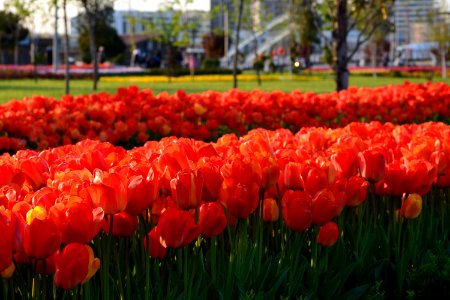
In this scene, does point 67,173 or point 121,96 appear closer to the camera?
point 67,173

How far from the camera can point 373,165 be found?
2.85m

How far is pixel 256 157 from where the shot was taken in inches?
105

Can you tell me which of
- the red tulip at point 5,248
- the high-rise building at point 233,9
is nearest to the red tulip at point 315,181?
the red tulip at point 5,248

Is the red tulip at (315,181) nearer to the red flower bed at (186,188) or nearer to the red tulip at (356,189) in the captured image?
the red flower bed at (186,188)

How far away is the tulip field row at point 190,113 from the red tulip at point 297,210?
4.12 metres

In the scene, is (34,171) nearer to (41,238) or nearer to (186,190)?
(186,190)

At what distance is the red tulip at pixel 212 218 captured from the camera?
231 centimetres

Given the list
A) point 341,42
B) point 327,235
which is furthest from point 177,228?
point 341,42

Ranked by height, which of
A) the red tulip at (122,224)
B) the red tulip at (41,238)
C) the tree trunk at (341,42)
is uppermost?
the tree trunk at (341,42)

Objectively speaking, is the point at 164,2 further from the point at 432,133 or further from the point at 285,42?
the point at 432,133

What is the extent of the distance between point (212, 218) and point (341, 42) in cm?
1095

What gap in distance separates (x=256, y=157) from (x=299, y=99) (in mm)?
6034

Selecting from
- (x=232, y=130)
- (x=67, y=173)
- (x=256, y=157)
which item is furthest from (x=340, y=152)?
(x=232, y=130)

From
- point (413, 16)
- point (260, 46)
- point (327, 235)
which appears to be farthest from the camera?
point (413, 16)
